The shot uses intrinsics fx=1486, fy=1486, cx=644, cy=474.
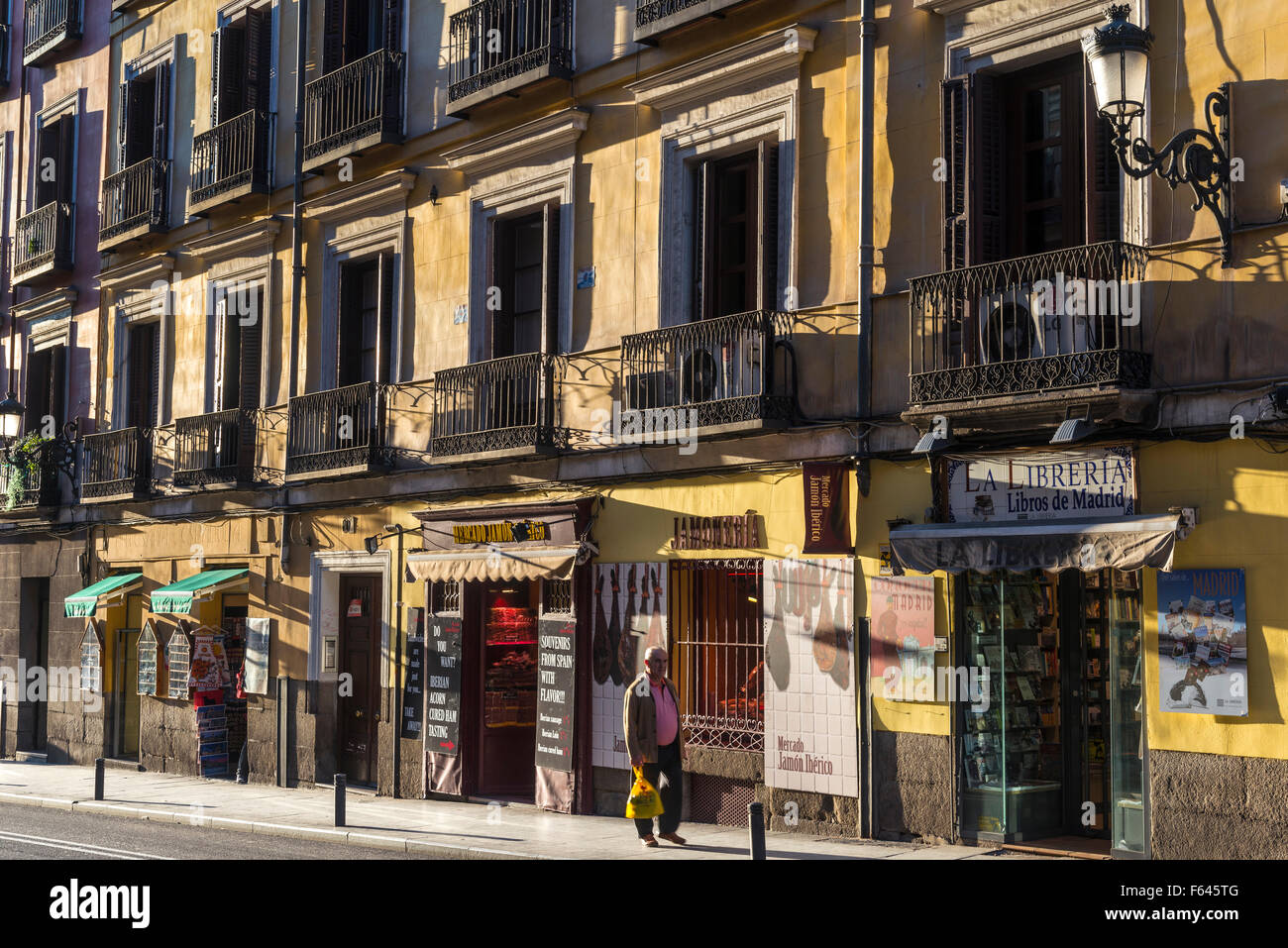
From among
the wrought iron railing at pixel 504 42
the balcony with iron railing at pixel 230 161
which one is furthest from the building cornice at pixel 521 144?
the balcony with iron railing at pixel 230 161

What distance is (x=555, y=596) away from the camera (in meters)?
17.0

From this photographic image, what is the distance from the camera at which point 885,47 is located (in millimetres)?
13867

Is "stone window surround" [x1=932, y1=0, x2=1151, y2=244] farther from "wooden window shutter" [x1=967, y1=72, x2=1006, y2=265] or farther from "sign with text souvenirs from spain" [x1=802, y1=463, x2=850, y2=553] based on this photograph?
"sign with text souvenirs from spain" [x1=802, y1=463, x2=850, y2=553]

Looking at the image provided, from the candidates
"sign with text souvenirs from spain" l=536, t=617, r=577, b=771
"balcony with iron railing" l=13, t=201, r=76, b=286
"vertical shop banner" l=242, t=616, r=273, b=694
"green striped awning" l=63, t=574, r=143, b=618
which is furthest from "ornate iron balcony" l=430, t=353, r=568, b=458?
"balcony with iron railing" l=13, t=201, r=76, b=286

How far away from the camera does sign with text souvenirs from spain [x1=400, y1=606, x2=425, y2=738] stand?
18547mm

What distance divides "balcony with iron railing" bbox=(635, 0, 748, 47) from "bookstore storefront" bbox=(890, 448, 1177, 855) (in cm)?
533

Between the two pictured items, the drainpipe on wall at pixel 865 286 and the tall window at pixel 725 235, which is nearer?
the drainpipe on wall at pixel 865 286

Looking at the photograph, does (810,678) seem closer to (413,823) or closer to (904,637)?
(904,637)

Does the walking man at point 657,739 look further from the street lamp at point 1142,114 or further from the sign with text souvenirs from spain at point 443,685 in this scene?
the street lamp at point 1142,114

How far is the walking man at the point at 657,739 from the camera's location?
43.4 ft

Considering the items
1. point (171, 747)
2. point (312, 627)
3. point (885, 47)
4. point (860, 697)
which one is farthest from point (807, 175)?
point (171, 747)

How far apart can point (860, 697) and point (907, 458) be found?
87.9 inches

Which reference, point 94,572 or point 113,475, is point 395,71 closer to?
point 113,475

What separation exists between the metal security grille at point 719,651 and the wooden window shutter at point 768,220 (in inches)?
109
